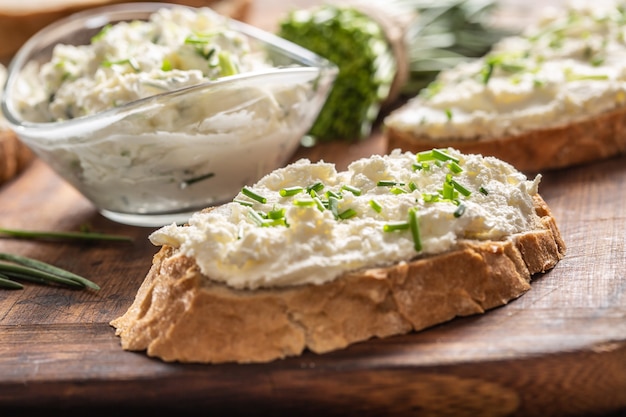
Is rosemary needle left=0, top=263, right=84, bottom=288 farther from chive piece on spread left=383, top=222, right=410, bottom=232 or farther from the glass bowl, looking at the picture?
chive piece on spread left=383, top=222, right=410, bottom=232

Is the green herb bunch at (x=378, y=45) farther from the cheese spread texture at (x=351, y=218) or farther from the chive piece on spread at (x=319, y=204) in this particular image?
the chive piece on spread at (x=319, y=204)

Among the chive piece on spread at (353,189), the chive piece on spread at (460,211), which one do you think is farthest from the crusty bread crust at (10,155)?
the chive piece on spread at (460,211)

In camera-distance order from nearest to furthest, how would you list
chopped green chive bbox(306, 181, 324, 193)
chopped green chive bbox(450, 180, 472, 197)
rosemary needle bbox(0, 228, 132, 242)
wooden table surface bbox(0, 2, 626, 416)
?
1. wooden table surface bbox(0, 2, 626, 416)
2. chopped green chive bbox(450, 180, 472, 197)
3. chopped green chive bbox(306, 181, 324, 193)
4. rosemary needle bbox(0, 228, 132, 242)

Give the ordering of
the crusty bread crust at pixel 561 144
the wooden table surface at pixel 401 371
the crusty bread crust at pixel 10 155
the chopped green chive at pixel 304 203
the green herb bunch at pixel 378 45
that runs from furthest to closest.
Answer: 1. the green herb bunch at pixel 378 45
2. the crusty bread crust at pixel 10 155
3. the crusty bread crust at pixel 561 144
4. the chopped green chive at pixel 304 203
5. the wooden table surface at pixel 401 371

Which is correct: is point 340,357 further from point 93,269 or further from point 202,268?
point 93,269

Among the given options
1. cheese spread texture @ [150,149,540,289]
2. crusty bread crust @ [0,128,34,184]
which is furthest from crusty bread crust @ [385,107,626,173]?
crusty bread crust @ [0,128,34,184]

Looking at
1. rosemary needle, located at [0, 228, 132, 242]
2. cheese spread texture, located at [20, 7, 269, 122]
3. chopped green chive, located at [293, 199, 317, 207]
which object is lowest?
rosemary needle, located at [0, 228, 132, 242]

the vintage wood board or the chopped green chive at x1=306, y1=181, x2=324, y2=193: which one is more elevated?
the chopped green chive at x1=306, y1=181, x2=324, y2=193
